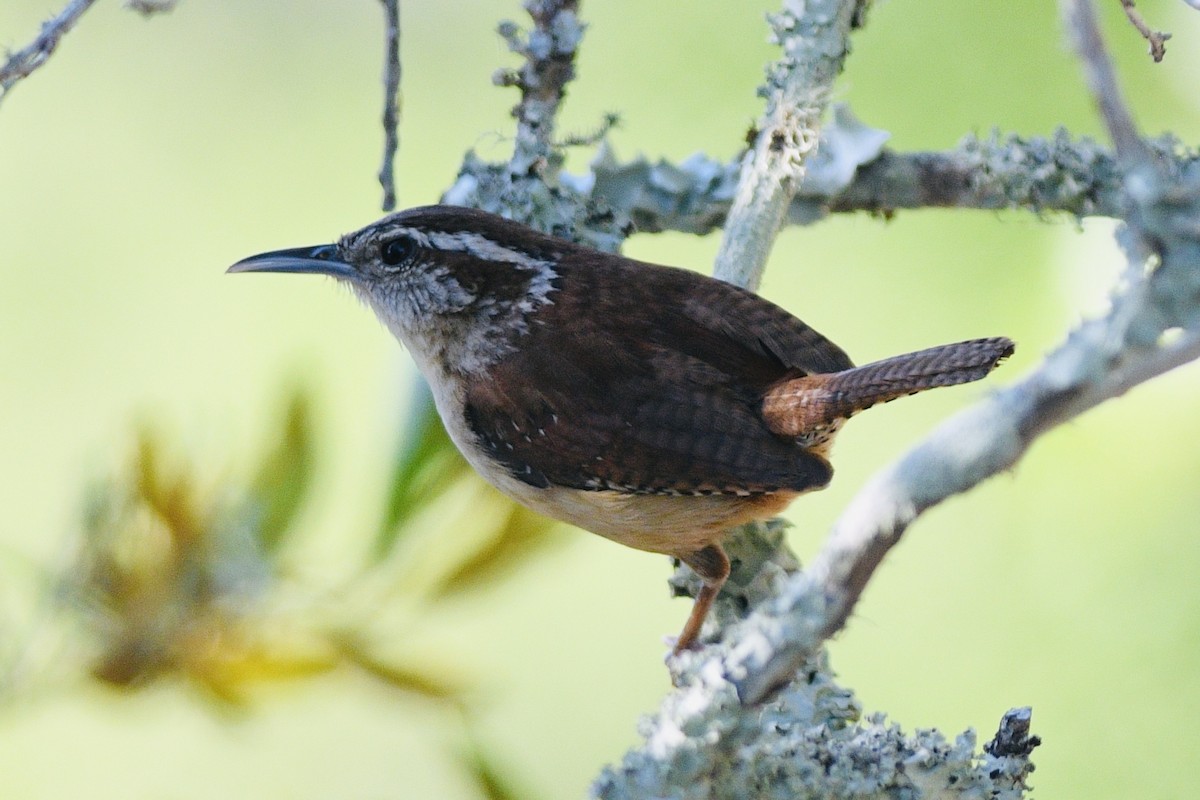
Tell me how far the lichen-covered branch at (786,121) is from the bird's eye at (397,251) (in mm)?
494

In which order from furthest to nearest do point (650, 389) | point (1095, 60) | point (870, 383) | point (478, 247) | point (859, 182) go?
point (859, 182) < point (478, 247) < point (650, 389) < point (870, 383) < point (1095, 60)

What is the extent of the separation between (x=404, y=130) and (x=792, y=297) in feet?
4.44

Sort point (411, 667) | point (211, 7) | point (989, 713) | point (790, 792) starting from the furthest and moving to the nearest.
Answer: point (211, 7), point (989, 713), point (411, 667), point (790, 792)

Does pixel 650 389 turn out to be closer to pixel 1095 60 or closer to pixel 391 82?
pixel 391 82

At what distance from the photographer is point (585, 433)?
1723mm

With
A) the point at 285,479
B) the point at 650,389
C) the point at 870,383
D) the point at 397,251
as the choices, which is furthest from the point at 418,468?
the point at 870,383

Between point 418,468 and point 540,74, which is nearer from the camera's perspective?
point 418,468

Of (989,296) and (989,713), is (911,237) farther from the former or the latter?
(989,713)

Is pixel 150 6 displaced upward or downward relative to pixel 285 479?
upward

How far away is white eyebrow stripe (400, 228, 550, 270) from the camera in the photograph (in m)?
1.84

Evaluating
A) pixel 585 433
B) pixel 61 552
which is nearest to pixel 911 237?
pixel 585 433

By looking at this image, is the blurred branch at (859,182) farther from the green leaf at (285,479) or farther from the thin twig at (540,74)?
the green leaf at (285,479)

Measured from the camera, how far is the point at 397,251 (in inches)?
74.8

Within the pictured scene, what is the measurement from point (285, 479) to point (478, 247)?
587mm
